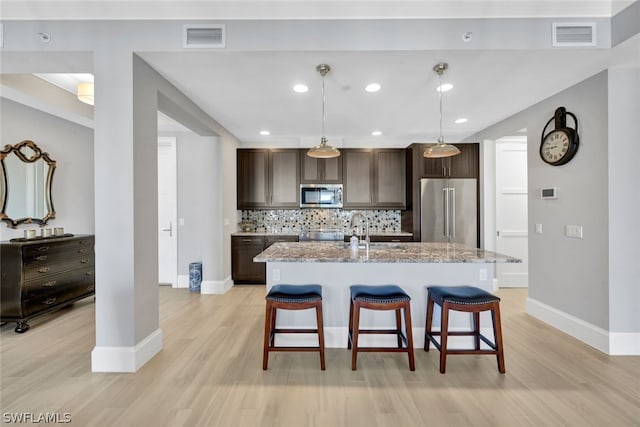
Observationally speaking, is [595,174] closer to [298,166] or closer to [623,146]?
[623,146]

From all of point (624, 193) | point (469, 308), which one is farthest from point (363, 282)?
point (624, 193)

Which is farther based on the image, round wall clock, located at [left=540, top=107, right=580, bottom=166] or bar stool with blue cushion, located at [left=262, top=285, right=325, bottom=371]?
Answer: round wall clock, located at [left=540, top=107, right=580, bottom=166]

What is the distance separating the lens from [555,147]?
10.4 feet

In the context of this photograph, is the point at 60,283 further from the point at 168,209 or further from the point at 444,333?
the point at 444,333

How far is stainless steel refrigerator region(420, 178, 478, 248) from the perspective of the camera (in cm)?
479

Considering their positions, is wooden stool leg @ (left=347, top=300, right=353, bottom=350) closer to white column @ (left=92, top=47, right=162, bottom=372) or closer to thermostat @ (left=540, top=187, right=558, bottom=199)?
white column @ (left=92, top=47, right=162, bottom=372)

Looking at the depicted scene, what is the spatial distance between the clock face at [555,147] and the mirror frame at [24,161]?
612 cm

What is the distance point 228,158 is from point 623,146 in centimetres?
476

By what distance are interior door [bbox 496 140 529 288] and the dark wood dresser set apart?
6067 mm

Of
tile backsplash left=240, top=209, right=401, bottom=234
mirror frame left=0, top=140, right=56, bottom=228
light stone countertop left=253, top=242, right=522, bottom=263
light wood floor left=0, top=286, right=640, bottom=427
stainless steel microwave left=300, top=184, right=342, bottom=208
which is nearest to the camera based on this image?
light wood floor left=0, top=286, right=640, bottom=427

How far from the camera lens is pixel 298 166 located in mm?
5363

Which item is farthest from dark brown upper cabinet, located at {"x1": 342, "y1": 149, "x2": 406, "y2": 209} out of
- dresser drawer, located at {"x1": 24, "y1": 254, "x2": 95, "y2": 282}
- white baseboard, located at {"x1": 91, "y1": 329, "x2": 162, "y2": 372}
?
dresser drawer, located at {"x1": 24, "y1": 254, "x2": 95, "y2": 282}

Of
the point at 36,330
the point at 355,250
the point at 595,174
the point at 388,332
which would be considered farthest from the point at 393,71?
the point at 36,330

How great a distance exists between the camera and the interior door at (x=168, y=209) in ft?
16.3
